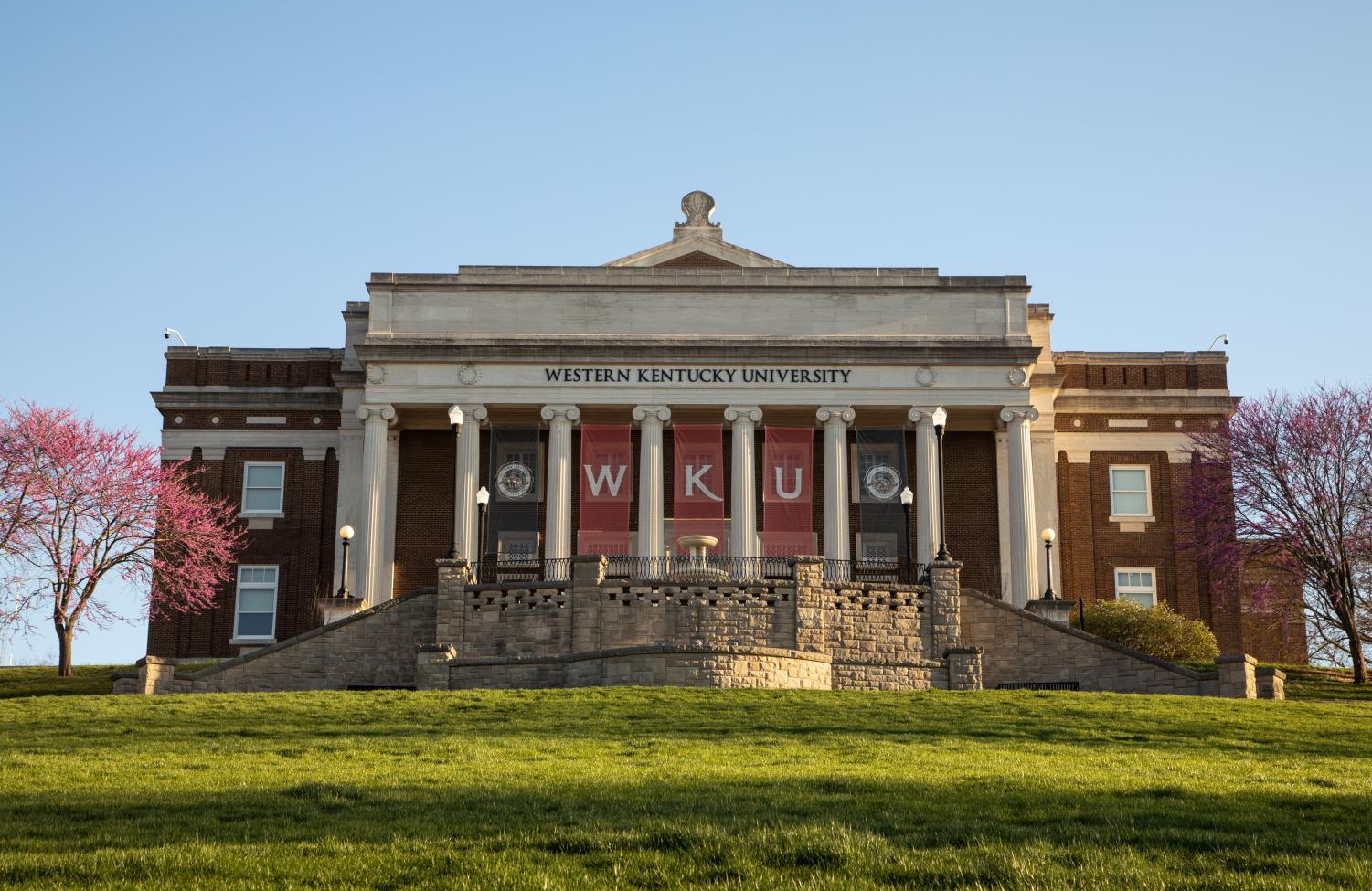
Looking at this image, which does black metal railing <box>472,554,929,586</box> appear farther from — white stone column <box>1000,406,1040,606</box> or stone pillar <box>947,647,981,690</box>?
stone pillar <box>947,647,981,690</box>

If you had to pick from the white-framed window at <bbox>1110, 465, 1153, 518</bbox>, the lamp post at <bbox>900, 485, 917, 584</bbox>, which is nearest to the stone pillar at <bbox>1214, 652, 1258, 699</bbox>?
the lamp post at <bbox>900, 485, 917, 584</bbox>

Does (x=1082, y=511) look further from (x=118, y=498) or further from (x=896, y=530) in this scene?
(x=118, y=498)

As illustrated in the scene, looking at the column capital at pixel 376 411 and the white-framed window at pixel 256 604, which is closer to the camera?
the column capital at pixel 376 411

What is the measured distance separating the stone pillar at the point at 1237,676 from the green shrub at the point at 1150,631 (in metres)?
8.79

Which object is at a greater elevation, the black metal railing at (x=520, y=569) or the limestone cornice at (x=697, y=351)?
the limestone cornice at (x=697, y=351)

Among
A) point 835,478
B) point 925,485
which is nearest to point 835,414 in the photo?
point 835,478

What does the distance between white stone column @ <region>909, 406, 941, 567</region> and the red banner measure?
423 centimetres

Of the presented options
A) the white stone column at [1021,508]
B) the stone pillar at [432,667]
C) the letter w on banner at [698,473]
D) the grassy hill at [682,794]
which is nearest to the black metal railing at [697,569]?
the letter w on banner at [698,473]

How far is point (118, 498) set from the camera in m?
44.3

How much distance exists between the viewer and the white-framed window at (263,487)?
52.6 m

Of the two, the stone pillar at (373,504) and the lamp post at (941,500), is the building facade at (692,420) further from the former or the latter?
the lamp post at (941,500)

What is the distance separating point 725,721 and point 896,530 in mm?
22071

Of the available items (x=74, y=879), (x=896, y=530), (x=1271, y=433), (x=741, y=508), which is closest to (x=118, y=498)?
(x=741, y=508)

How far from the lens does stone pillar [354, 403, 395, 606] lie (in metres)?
48.1
